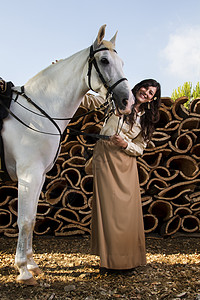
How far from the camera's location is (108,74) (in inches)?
77.5

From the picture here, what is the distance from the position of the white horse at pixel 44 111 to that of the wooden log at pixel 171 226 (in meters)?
2.12

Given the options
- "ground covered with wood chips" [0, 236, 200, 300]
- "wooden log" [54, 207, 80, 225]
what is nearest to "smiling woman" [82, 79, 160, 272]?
"ground covered with wood chips" [0, 236, 200, 300]

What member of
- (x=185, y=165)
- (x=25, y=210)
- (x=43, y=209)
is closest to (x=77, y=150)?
(x=43, y=209)

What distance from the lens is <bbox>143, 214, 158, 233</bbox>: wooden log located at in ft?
11.8

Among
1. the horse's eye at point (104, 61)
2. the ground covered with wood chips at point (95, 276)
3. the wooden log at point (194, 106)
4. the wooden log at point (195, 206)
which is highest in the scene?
the horse's eye at point (104, 61)

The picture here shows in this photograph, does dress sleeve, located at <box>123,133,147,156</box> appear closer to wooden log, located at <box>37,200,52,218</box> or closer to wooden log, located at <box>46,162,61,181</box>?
wooden log, located at <box>46,162,61,181</box>

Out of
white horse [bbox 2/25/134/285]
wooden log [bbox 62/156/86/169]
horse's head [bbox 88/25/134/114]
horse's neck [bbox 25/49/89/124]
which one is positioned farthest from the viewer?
wooden log [bbox 62/156/86/169]

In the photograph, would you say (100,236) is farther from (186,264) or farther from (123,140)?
(186,264)

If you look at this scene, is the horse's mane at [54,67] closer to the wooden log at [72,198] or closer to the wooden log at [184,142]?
the wooden log at [72,198]

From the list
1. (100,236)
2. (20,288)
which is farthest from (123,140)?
(20,288)

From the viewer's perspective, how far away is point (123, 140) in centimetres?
225

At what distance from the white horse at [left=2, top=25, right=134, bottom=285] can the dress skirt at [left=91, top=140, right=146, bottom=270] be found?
48 cm

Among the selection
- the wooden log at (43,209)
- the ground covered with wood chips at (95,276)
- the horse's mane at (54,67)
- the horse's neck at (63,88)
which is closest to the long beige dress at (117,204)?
the ground covered with wood chips at (95,276)

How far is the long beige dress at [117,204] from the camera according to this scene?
2244 millimetres
